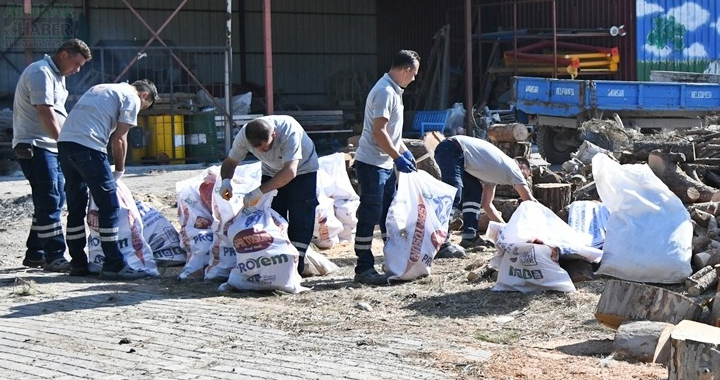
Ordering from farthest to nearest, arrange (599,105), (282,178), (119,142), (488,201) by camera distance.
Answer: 1. (599,105)
2. (488,201)
3. (119,142)
4. (282,178)

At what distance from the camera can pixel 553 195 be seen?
10789 millimetres

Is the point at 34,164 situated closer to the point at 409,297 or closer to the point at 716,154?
the point at 409,297

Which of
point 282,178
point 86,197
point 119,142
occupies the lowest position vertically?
point 86,197

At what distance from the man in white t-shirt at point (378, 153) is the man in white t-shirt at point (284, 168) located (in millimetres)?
408

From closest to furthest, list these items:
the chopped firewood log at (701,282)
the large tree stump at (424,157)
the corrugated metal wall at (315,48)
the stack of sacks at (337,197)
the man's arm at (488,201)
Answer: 1. the chopped firewood log at (701,282)
2. the stack of sacks at (337,197)
3. the man's arm at (488,201)
4. the large tree stump at (424,157)
5. the corrugated metal wall at (315,48)

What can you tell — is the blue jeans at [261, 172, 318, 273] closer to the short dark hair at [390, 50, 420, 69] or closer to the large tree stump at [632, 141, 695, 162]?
the short dark hair at [390, 50, 420, 69]

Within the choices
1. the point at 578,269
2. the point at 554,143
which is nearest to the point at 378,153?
the point at 578,269

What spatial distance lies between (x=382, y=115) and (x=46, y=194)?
2752 millimetres

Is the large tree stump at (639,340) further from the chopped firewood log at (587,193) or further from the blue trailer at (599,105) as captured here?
the blue trailer at (599,105)

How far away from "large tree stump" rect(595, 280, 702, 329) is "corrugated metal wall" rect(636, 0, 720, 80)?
16.5 m

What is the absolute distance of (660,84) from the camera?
17.1m

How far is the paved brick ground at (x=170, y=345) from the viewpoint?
536 centimetres

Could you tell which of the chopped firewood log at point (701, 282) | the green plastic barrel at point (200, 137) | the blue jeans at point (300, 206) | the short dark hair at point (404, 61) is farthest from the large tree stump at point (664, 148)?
the green plastic barrel at point (200, 137)

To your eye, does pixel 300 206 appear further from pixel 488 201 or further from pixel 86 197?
pixel 488 201
